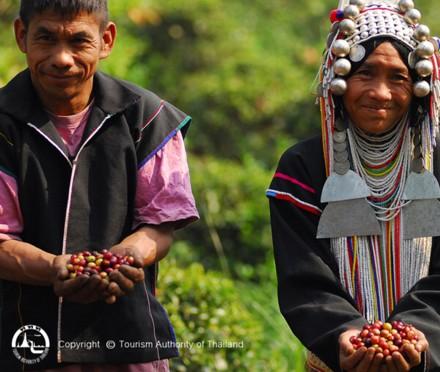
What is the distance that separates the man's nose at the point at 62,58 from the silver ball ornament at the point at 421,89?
1.26 m

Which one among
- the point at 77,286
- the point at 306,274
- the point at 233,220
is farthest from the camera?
the point at 233,220

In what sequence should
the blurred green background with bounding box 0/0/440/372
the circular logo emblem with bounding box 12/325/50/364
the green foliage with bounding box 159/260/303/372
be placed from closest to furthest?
1. the circular logo emblem with bounding box 12/325/50/364
2. the green foliage with bounding box 159/260/303/372
3. the blurred green background with bounding box 0/0/440/372

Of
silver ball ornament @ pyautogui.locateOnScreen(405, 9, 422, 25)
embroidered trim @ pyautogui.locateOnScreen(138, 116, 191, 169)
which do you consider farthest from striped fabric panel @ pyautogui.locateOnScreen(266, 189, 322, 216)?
silver ball ornament @ pyautogui.locateOnScreen(405, 9, 422, 25)

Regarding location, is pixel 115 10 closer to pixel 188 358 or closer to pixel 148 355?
pixel 188 358

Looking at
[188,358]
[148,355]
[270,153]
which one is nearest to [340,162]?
[148,355]

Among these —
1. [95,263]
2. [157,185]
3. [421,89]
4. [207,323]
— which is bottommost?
[207,323]

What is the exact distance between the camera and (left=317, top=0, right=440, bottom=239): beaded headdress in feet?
15.4

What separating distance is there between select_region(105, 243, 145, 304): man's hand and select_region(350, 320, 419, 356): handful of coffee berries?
30.3 inches

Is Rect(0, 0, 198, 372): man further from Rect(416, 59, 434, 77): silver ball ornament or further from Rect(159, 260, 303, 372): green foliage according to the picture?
Rect(159, 260, 303, 372): green foliage

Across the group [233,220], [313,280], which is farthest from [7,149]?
[233,220]

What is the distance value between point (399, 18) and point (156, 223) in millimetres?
1195

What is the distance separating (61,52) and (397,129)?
1.29 m

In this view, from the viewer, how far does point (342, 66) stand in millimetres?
4656

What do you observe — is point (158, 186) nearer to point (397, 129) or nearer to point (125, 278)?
→ point (125, 278)
